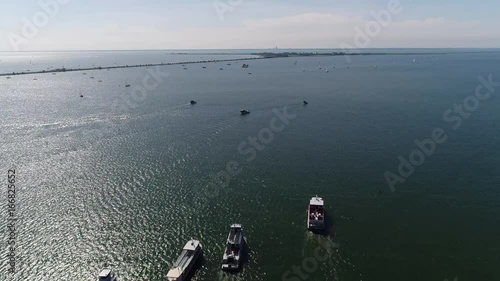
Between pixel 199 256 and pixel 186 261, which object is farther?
pixel 199 256

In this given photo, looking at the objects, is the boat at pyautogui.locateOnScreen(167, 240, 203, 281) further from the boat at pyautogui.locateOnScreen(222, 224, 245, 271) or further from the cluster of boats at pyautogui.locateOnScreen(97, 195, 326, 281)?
the boat at pyautogui.locateOnScreen(222, 224, 245, 271)

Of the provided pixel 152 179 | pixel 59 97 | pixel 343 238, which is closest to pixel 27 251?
pixel 152 179

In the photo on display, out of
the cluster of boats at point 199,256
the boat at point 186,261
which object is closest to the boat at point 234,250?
the cluster of boats at point 199,256

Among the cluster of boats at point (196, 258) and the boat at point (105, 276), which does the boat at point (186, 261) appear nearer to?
the cluster of boats at point (196, 258)

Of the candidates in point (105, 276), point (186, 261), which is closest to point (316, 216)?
point (186, 261)

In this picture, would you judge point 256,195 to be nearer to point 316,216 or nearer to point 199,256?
point 316,216

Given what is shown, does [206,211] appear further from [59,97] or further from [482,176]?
[59,97]
